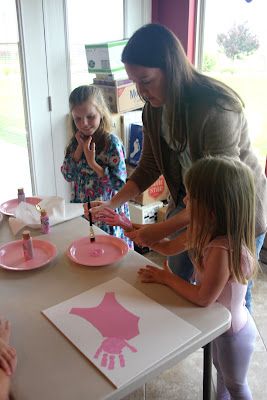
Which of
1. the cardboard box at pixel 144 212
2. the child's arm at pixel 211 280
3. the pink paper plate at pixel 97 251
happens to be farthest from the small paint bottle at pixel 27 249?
the cardboard box at pixel 144 212

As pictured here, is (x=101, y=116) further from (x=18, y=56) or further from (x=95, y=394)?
(x=95, y=394)

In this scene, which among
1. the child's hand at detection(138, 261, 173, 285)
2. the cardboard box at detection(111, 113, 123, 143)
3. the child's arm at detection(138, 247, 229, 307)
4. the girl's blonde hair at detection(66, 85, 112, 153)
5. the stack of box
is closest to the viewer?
the child's arm at detection(138, 247, 229, 307)

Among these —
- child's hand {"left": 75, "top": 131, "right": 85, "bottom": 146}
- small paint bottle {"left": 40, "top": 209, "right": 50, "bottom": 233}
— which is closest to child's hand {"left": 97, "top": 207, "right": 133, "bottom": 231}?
small paint bottle {"left": 40, "top": 209, "right": 50, "bottom": 233}

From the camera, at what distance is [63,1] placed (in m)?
2.76

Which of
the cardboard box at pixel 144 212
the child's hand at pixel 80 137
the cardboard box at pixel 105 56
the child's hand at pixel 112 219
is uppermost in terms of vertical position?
the cardboard box at pixel 105 56

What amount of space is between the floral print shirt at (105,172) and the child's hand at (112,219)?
43 cm

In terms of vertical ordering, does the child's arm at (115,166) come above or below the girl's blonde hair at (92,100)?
below

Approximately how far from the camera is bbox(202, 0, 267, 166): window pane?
2.73 metres

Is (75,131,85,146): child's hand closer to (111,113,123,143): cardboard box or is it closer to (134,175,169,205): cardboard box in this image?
(111,113,123,143): cardboard box

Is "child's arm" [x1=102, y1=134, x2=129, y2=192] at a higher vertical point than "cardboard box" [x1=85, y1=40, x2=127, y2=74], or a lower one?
lower

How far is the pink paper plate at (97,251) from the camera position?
4.37ft

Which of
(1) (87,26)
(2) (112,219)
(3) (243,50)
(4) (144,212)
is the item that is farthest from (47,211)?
(3) (243,50)

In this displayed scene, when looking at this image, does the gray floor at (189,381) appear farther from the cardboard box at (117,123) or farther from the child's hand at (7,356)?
the cardboard box at (117,123)

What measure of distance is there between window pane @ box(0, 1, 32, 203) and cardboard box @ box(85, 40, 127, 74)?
19.7 inches
